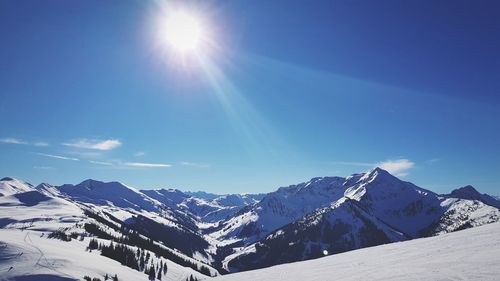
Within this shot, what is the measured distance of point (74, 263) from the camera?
11212 centimetres

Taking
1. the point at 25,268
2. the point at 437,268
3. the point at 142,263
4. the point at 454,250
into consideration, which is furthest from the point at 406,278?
the point at 142,263

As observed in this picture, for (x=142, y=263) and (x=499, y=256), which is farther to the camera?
(x=142, y=263)

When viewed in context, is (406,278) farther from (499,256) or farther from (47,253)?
(47,253)

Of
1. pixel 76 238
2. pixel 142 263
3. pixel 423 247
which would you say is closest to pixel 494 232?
pixel 423 247

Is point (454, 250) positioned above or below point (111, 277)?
above

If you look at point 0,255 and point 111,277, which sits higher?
point 0,255

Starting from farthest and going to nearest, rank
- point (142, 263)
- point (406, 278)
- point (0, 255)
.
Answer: point (142, 263) < point (0, 255) < point (406, 278)

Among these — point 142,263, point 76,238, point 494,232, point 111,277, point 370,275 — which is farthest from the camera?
point 76,238

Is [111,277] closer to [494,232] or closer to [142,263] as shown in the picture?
[142,263]

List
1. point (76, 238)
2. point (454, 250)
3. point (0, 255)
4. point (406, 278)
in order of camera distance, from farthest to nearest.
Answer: point (76, 238) → point (0, 255) → point (454, 250) → point (406, 278)

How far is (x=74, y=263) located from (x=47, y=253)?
40.5 ft

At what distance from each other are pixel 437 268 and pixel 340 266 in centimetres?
1547

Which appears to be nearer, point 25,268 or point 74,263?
point 25,268

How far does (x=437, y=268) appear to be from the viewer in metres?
30.8
